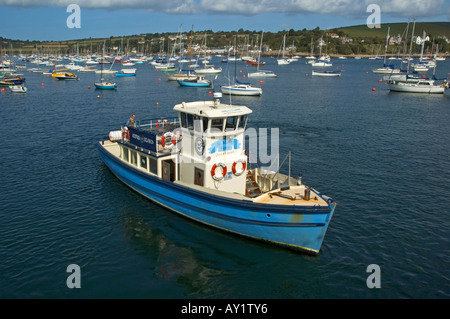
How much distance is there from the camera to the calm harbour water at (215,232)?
1636cm

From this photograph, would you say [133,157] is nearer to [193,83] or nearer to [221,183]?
[221,183]

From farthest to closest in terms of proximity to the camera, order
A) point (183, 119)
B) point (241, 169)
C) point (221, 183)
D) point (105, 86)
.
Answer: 1. point (105, 86)
2. point (183, 119)
3. point (241, 169)
4. point (221, 183)

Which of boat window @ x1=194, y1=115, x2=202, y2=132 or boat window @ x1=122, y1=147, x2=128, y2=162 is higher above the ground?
boat window @ x1=194, y1=115, x2=202, y2=132

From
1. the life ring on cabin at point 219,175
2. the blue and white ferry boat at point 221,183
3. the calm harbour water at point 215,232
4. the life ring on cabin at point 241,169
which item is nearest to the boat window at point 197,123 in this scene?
the blue and white ferry boat at point 221,183

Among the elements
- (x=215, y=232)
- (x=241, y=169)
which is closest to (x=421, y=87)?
(x=241, y=169)

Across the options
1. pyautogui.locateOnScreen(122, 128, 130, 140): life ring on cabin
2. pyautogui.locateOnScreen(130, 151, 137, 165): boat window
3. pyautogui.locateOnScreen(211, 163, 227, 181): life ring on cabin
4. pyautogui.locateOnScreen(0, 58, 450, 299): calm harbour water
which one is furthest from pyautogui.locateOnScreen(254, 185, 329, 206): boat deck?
pyautogui.locateOnScreen(122, 128, 130, 140): life ring on cabin

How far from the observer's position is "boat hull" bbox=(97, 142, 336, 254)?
56.1 ft

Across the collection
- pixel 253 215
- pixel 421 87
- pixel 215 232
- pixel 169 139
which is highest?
pixel 421 87

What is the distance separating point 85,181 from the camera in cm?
2811

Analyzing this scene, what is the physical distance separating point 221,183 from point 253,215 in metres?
3.24

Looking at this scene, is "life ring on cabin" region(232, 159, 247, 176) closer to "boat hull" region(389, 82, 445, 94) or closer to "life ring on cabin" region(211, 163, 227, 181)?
"life ring on cabin" region(211, 163, 227, 181)

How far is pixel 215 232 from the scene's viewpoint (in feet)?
66.6

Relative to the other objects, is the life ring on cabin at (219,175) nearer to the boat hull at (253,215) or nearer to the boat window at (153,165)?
the boat hull at (253,215)

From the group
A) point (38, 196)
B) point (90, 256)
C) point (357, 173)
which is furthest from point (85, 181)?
point (357, 173)
